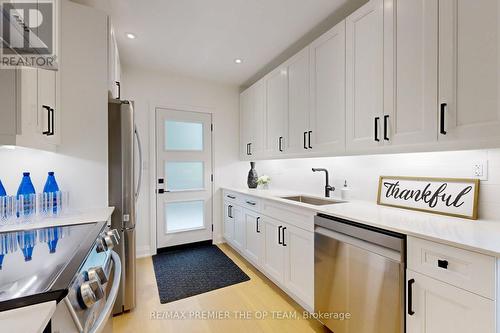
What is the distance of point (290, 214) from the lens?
204 cm

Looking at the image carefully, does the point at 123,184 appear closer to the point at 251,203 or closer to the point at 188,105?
the point at 251,203

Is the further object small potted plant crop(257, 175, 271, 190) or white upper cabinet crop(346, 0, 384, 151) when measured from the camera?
small potted plant crop(257, 175, 271, 190)

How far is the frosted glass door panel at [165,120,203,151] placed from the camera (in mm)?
3355

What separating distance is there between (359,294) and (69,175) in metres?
2.27

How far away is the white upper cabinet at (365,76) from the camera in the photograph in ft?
5.29

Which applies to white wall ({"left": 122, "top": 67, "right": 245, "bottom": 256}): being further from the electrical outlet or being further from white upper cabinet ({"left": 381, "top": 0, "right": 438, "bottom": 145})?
the electrical outlet

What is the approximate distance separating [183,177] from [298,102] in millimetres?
2078

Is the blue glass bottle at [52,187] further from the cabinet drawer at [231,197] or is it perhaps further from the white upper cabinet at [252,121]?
the white upper cabinet at [252,121]

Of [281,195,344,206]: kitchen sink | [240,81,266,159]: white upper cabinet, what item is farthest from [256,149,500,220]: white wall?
[240,81,266,159]: white upper cabinet

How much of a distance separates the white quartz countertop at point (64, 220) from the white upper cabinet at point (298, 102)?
1.86 m

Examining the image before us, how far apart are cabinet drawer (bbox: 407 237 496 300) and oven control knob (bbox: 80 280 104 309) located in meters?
1.42

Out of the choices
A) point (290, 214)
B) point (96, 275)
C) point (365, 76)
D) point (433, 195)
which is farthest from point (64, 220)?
point (433, 195)

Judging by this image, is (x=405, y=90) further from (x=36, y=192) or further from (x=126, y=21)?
A: (x=36, y=192)

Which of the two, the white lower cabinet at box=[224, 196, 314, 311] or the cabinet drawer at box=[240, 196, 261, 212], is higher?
the cabinet drawer at box=[240, 196, 261, 212]
